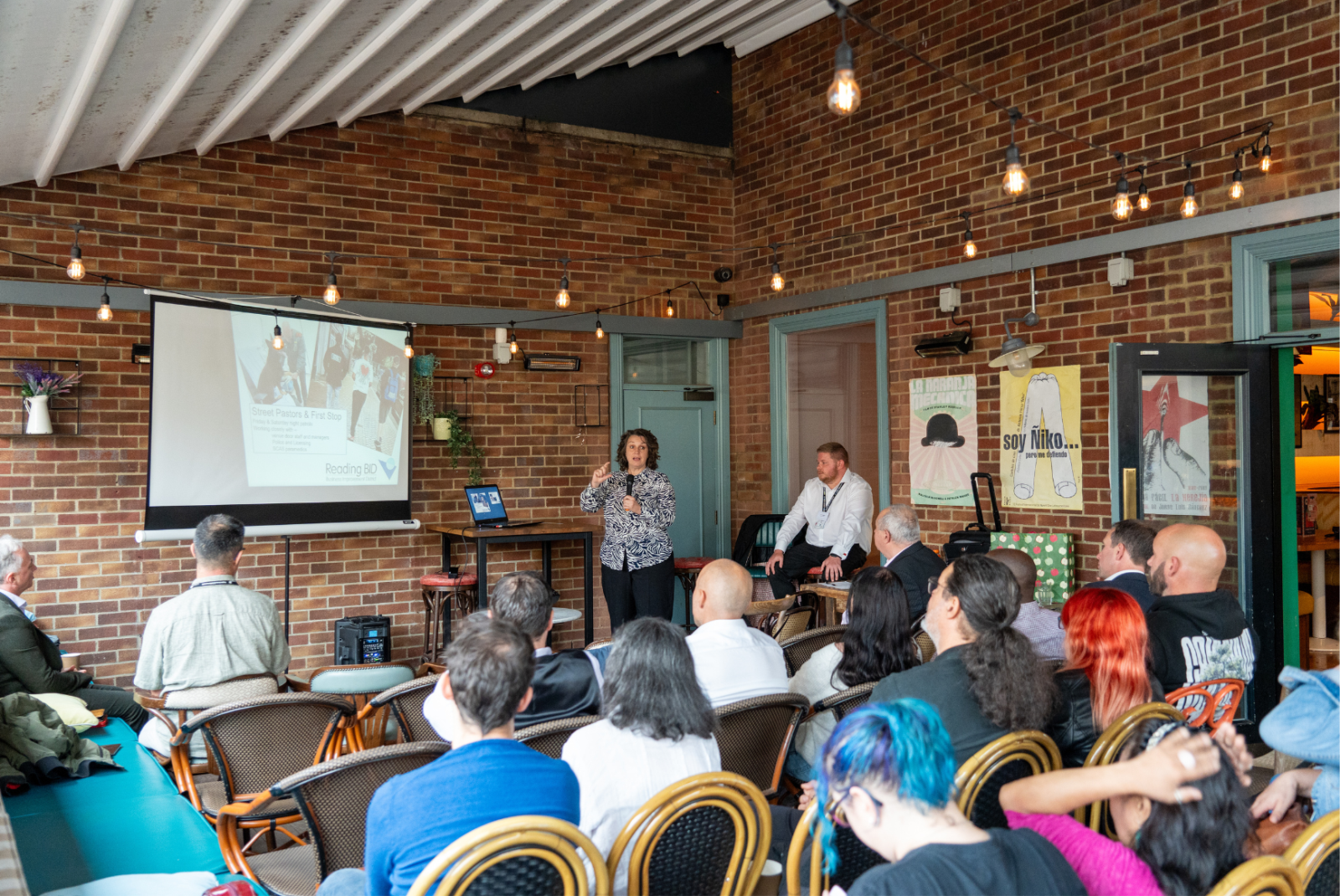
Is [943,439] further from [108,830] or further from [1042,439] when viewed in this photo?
[108,830]

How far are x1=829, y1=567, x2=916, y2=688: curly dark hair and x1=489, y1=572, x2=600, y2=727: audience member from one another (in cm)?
81

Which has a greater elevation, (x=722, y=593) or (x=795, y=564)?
(x=722, y=593)

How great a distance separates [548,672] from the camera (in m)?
2.77

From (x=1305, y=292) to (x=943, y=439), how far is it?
2.21m

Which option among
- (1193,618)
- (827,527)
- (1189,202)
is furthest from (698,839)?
(827,527)

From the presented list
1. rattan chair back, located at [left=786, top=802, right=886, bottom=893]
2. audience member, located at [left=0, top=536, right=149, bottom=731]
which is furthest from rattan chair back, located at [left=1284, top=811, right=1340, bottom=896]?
audience member, located at [left=0, top=536, right=149, bottom=731]

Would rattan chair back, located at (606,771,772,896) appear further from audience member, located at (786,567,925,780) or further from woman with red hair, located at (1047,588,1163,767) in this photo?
audience member, located at (786,567,925,780)

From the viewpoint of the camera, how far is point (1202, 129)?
5.05 metres

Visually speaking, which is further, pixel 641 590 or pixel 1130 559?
pixel 641 590

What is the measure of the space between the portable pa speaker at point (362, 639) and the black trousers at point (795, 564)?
2566mm

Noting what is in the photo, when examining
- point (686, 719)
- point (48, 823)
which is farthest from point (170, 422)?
point (686, 719)

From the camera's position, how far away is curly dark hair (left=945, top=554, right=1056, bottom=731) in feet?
7.69

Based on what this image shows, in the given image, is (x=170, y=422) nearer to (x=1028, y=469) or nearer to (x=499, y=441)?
(x=499, y=441)

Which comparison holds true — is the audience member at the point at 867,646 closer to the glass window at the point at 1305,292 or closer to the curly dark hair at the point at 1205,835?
the curly dark hair at the point at 1205,835
